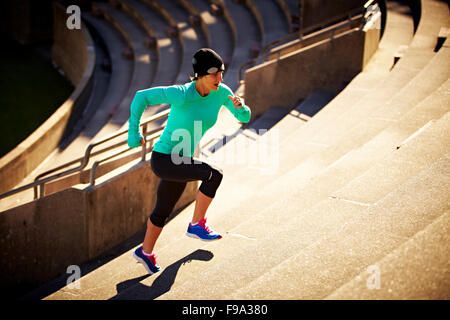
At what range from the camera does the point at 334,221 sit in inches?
188

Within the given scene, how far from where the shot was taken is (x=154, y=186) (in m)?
7.25

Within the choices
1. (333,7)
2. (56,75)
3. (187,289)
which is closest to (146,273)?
(187,289)

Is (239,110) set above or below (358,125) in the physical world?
above

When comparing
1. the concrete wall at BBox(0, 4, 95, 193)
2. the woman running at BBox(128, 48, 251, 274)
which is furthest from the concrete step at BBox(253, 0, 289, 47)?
the woman running at BBox(128, 48, 251, 274)

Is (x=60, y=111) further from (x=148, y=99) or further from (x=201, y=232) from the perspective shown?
(x=148, y=99)

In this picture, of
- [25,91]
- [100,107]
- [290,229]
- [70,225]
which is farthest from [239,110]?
[25,91]

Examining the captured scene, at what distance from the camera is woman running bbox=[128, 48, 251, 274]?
4.88 m

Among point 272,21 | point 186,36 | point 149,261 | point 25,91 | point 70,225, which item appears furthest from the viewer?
point 186,36

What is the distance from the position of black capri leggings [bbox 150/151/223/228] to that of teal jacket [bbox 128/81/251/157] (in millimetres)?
107

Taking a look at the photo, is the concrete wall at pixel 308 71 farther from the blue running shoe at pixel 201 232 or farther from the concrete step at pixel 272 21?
the blue running shoe at pixel 201 232

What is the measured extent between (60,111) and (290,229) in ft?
38.8
